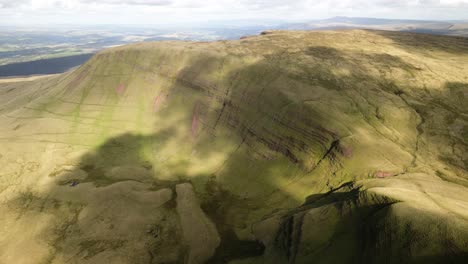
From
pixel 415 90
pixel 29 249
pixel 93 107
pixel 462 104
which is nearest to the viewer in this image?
pixel 29 249

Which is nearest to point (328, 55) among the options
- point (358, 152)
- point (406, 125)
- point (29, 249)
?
point (406, 125)

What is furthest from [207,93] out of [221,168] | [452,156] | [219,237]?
[452,156]

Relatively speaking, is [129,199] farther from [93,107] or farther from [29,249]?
[93,107]

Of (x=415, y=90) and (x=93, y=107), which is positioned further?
(x=93, y=107)

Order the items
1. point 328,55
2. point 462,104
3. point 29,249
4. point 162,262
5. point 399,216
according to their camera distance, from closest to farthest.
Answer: point 399,216 → point 162,262 → point 29,249 → point 462,104 → point 328,55

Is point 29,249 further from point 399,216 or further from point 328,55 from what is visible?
point 328,55

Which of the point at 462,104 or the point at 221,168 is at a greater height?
the point at 462,104

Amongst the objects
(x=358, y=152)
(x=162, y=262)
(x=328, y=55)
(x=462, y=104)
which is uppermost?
(x=328, y=55)
